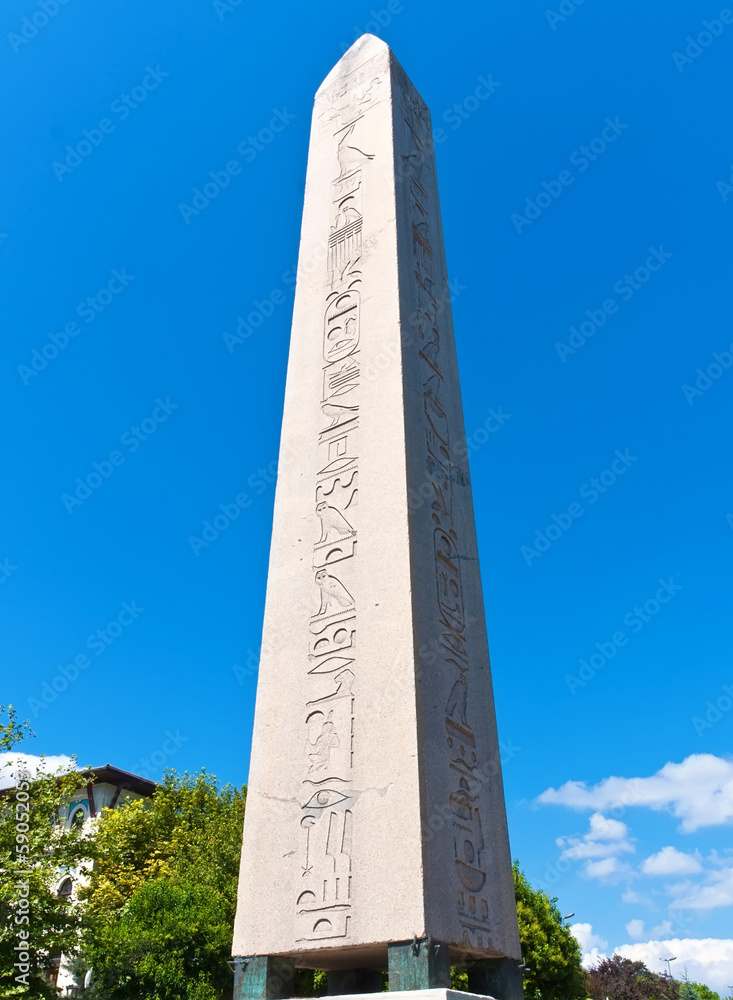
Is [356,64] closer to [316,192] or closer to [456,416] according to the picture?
[316,192]

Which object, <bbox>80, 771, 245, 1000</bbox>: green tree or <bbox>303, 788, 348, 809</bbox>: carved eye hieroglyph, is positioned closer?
<bbox>303, 788, 348, 809</bbox>: carved eye hieroglyph

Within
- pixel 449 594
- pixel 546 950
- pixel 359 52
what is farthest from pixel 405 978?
pixel 546 950

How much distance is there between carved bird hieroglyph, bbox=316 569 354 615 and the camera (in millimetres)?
4824

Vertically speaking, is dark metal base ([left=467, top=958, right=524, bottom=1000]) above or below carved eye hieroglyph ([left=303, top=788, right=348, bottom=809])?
below

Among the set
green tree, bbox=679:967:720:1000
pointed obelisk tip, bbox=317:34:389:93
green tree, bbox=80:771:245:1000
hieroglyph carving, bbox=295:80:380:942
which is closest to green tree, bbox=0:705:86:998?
green tree, bbox=80:771:245:1000

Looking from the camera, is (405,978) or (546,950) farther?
(546,950)

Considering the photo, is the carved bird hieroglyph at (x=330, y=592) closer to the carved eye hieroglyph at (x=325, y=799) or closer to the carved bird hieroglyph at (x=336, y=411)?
the carved eye hieroglyph at (x=325, y=799)

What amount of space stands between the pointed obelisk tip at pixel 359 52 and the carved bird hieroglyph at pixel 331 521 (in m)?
5.47

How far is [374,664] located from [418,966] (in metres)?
1.49

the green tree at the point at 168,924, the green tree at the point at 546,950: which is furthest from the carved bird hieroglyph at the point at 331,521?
the green tree at the point at 546,950

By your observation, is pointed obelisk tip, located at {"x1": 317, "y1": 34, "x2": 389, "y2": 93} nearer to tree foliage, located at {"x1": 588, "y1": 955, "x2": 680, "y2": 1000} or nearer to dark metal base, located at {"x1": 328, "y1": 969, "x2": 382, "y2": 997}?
dark metal base, located at {"x1": 328, "y1": 969, "x2": 382, "y2": 997}

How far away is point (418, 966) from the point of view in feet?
11.4

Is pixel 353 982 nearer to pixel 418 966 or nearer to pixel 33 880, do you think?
pixel 418 966

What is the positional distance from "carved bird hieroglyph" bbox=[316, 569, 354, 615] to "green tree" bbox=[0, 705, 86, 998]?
1151cm
